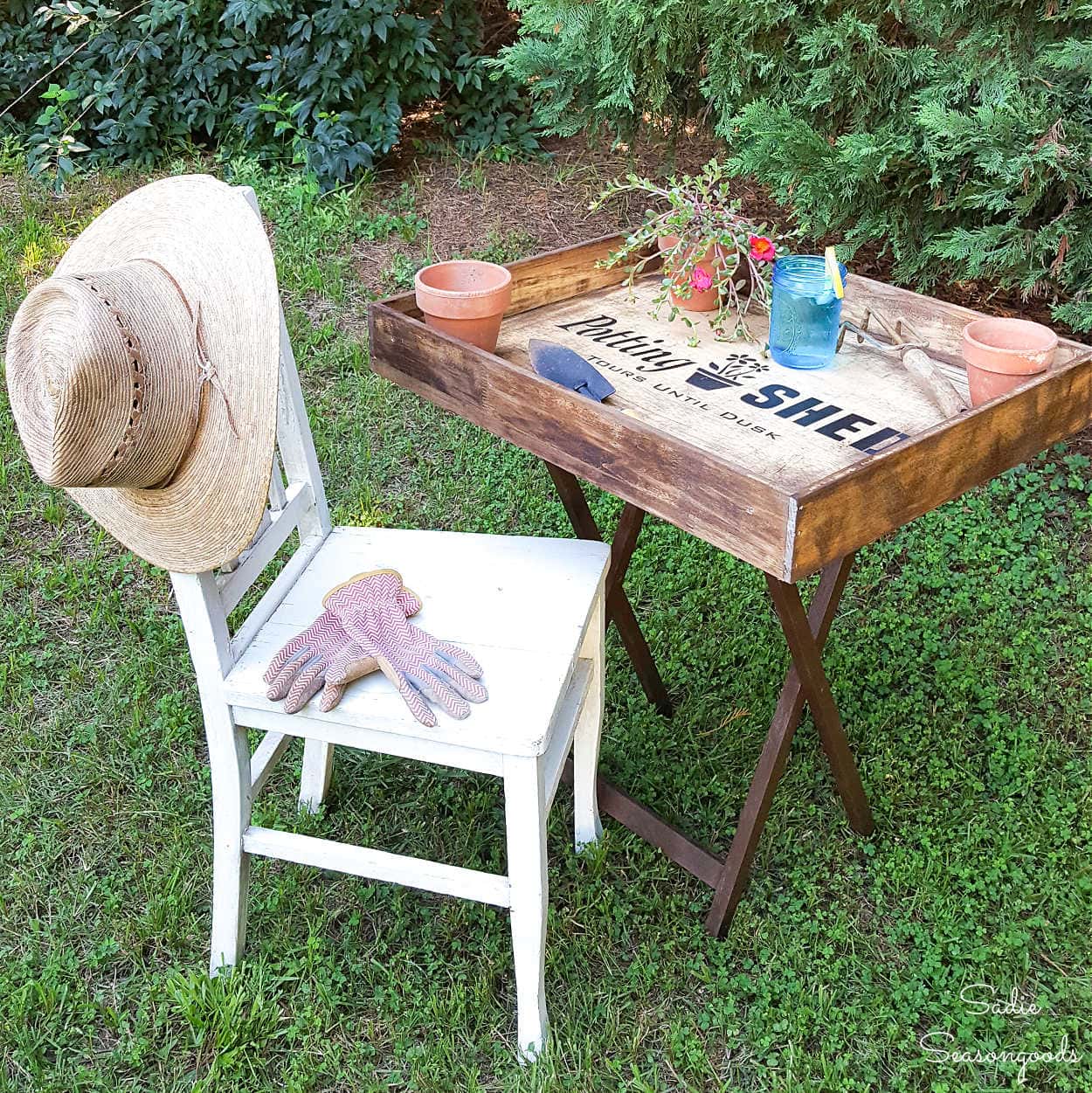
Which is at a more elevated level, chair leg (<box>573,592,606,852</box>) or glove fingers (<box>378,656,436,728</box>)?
glove fingers (<box>378,656,436,728</box>)

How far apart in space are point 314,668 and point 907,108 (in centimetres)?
261

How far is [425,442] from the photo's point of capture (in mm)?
3666

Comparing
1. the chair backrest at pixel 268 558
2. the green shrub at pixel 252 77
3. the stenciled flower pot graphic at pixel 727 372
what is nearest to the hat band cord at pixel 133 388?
the chair backrest at pixel 268 558

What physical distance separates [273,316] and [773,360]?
2.75 feet

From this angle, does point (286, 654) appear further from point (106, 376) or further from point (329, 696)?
point (106, 376)

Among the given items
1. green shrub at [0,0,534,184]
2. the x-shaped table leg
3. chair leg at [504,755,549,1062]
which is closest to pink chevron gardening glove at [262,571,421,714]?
chair leg at [504,755,549,1062]

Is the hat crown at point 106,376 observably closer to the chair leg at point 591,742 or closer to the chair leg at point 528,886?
the chair leg at point 528,886

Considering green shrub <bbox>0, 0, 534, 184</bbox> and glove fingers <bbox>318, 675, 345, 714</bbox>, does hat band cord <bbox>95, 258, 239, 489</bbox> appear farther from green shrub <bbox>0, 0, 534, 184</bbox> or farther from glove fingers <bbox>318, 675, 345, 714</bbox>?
green shrub <bbox>0, 0, 534, 184</bbox>

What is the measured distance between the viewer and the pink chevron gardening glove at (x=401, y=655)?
1.72 metres

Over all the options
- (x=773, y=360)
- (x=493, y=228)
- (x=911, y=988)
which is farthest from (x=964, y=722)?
(x=493, y=228)

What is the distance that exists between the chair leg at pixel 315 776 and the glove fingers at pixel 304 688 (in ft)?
2.18

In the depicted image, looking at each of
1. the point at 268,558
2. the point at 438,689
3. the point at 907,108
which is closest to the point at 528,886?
the point at 438,689

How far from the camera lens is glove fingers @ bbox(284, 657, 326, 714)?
1731 mm

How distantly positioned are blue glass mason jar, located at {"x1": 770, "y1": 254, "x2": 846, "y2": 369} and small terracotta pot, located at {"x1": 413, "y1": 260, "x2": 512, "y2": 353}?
18.0 inches
